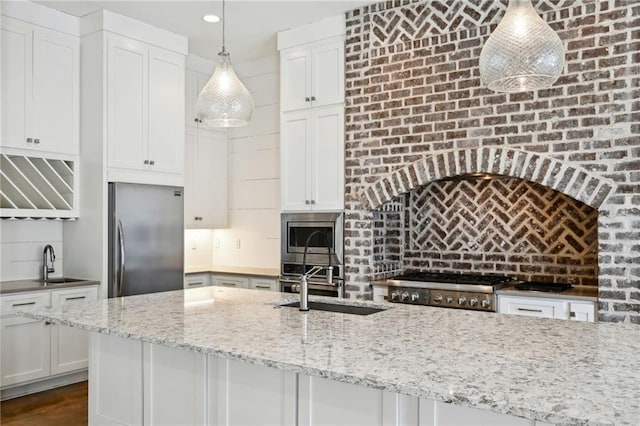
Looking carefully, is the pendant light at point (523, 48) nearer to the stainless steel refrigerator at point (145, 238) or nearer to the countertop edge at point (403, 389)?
the countertop edge at point (403, 389)

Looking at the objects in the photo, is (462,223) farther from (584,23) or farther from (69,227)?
(69,227)

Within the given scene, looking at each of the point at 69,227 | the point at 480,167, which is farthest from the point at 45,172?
the point at 480,167

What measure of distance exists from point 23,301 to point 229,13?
9.33 ft

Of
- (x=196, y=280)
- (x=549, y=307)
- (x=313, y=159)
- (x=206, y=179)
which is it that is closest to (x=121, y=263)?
(x=196, y=280)

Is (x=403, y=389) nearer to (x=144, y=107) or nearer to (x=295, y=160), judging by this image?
(x=295, y=160)

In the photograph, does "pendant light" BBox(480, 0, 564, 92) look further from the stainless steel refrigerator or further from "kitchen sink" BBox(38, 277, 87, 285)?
"kitchen sink" BBox(38, 277, 87, 285)

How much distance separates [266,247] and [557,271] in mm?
2962

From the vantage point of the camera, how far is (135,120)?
4727 millimetres

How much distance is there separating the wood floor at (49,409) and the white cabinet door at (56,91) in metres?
1.96

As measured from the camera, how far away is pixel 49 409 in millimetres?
3873

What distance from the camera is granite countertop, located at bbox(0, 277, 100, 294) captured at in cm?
400

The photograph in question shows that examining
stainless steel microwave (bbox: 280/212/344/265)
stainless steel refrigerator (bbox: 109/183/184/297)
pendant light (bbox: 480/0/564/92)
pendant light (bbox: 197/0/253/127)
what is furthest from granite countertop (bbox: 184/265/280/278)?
pendant light (bbox: 480/0/564/92)

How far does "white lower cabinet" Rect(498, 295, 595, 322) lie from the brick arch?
66 cm

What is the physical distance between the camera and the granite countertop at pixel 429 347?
1467 millimetres
